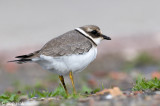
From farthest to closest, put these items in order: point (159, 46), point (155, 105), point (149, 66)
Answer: point (159, 46), point (149, 66), point (155, 105)

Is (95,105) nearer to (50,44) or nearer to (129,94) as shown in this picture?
(129,94)

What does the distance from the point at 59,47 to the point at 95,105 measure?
1.52 meters

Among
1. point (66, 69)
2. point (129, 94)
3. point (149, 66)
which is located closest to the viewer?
point (129, 94)

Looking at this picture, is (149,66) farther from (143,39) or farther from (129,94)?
(129,94)

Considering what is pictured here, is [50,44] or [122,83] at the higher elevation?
[50,44]

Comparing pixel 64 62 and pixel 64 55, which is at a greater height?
pixel 64 55

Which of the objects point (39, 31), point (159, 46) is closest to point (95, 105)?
point (159, 46)

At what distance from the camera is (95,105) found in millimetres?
5516

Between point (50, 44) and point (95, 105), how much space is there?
1.74 m

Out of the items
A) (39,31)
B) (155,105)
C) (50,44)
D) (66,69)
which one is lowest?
(155,105)

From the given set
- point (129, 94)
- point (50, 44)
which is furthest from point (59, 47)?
point (129, 94)

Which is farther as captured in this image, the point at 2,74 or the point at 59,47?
the point at 2,74

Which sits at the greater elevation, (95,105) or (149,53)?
(149,53)

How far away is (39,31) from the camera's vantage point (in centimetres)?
1684
